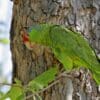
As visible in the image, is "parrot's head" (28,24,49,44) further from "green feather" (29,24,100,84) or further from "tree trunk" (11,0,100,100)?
"tree trunk" (11,0,100,100)

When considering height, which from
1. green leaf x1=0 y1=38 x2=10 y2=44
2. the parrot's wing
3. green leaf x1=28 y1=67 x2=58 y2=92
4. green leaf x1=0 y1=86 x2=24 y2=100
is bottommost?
green leaf x1=0 y1=86 x2=24 y2=100

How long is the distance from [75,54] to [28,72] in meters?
0.31

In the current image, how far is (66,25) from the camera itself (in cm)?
91

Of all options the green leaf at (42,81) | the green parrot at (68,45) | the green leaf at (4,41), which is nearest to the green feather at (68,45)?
the green parrot at (68,45)

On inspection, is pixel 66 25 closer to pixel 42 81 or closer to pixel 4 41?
pixel 42 81

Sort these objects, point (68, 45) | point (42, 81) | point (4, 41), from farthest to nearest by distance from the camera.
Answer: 1. point (4, 41)
2. point (42, 81)
3. point (68, 45)

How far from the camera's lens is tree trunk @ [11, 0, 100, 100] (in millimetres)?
905

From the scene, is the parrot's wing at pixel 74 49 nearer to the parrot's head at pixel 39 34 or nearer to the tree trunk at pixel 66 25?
the parrot's head at pixel 39 34

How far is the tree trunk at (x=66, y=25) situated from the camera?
90cm

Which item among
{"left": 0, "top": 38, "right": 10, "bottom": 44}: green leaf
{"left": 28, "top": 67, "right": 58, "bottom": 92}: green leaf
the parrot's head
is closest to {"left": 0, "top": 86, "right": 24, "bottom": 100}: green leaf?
{"left": 28, "top": 67, "right": 58, "bottom": 92}: green leaf

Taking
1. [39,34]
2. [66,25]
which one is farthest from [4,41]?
[39,34]

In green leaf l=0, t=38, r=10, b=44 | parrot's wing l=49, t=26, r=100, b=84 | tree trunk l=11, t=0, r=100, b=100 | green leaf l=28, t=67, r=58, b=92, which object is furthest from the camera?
green leaf l=0, t=38, r=10, b=44

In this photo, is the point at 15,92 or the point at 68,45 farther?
the point at 15,92

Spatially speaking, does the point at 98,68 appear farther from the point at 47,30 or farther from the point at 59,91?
the point at 59,91
